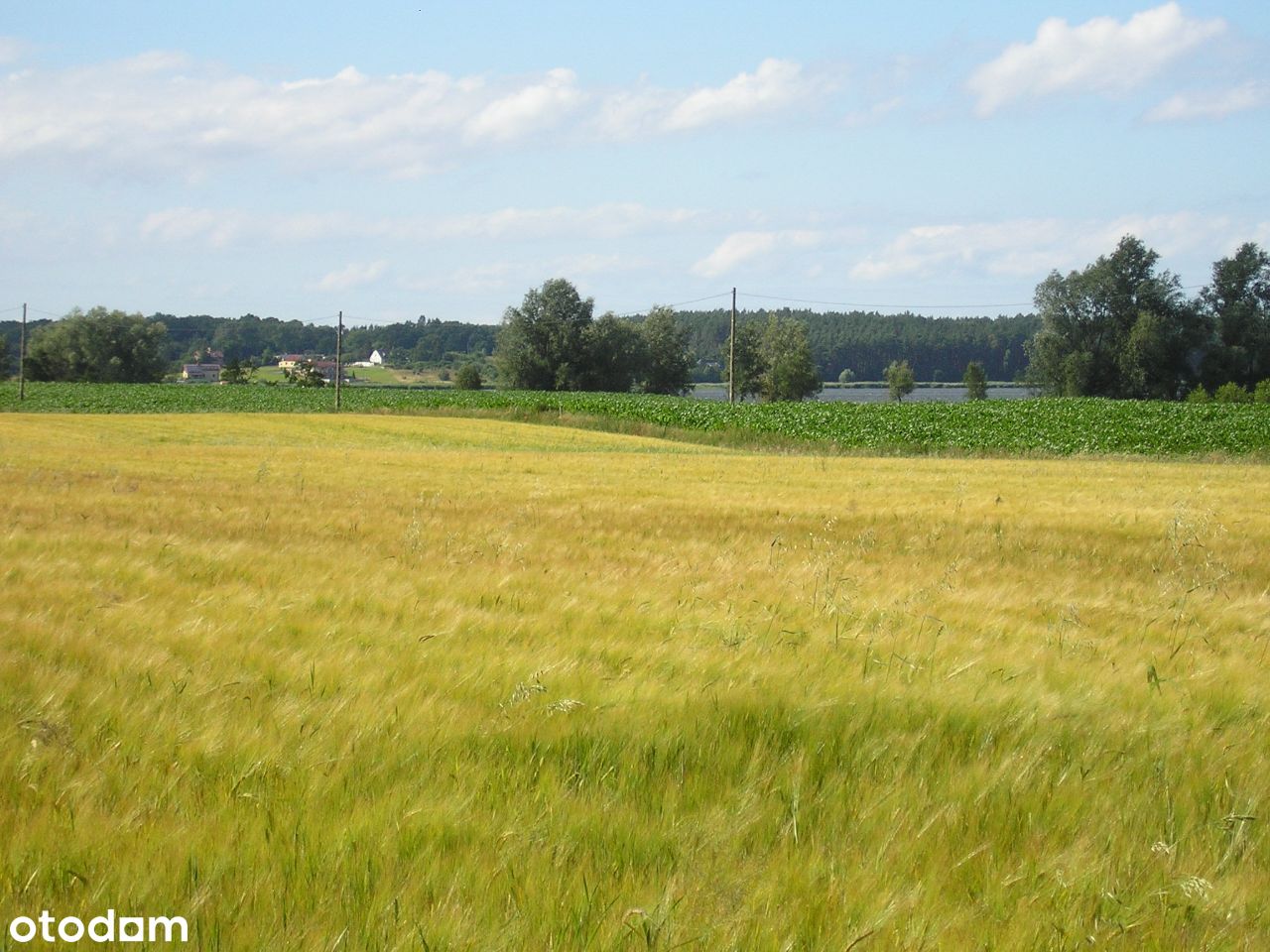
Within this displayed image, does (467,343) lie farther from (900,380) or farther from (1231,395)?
(1231,395)

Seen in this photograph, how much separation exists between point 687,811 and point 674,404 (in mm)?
64905

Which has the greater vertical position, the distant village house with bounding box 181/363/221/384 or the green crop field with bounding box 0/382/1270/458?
the distant village house with bounding box 181/363/221/384

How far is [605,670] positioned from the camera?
5.20 meters

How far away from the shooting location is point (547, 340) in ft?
366

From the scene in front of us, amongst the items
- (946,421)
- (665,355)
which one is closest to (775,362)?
(665,355)

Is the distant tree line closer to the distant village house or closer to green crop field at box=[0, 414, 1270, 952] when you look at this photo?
the distant village house

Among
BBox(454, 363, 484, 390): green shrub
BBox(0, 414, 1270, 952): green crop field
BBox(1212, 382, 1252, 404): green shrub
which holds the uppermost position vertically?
BBox(454, 363, 484, 390): green shrub

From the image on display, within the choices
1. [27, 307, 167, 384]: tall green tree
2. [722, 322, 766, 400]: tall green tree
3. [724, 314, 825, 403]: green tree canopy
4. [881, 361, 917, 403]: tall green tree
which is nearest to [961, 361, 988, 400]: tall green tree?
[881, 361, 917, 403]: tall green tree

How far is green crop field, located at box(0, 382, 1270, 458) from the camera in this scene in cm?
4994

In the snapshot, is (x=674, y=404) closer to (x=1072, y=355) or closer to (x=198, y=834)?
(x=1072, y=355)

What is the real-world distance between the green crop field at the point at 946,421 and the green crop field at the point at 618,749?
4297cm

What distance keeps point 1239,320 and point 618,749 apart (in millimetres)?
106322

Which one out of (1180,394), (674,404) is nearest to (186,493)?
(674,404)

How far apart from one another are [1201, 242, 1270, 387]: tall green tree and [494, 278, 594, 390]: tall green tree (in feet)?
186
